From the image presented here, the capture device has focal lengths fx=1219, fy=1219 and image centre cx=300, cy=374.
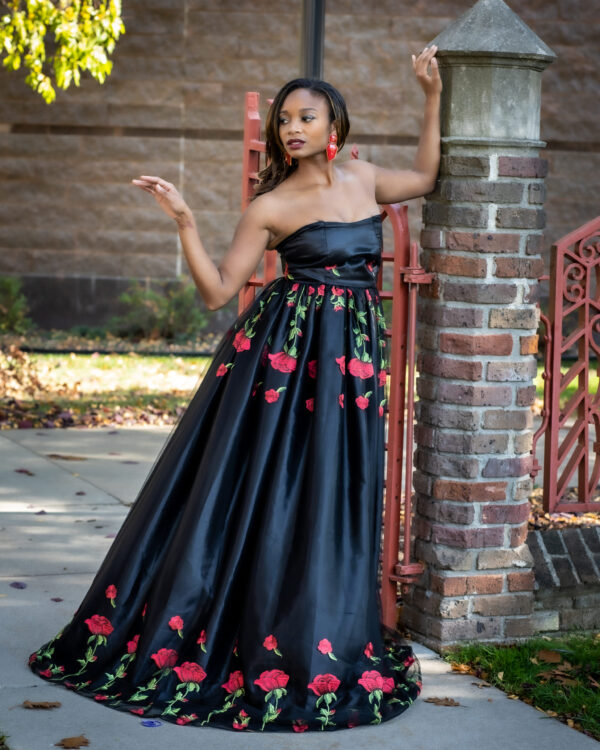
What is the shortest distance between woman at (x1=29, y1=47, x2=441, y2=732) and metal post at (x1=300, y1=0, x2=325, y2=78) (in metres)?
1.99

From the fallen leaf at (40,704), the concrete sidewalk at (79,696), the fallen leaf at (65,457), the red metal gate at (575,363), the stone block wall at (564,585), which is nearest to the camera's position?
the concrete sidewalk at (79,696)

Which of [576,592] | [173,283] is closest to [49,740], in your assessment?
[576,592]

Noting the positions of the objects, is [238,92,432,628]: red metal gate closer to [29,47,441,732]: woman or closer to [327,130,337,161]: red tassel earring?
[29,47,441,732]: woman

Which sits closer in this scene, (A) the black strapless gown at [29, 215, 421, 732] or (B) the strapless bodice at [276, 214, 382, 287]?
(A) the black strapless gown at [29, 215, 421, 732]

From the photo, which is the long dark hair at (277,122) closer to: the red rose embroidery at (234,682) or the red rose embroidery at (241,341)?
the red rose embroidery at (241,341)

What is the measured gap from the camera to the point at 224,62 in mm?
11820

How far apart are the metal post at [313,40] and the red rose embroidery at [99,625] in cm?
291

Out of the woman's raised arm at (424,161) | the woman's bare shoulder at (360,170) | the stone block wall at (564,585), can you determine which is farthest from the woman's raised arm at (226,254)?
the stone block wall at (564,585)

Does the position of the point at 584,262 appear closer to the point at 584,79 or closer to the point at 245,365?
the point at 245,365

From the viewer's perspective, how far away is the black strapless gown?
135 inches

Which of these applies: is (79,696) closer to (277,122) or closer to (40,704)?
(40,704)

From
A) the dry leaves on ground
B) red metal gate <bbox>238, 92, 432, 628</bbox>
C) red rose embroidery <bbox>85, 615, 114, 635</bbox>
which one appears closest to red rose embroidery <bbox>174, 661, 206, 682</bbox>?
red rose embroidery <bbox>85, 615, 114, 635</bbox>

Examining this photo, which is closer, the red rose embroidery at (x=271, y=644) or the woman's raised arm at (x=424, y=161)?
the red rose embroidery at (x=271, y=644)

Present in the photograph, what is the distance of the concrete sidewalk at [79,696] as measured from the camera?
3.24 meters
